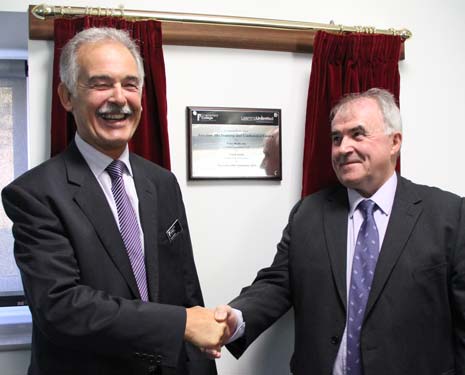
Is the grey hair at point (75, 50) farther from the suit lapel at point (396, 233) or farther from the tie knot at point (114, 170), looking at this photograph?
the suit lapel at point (396, 233)

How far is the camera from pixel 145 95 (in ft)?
5.57

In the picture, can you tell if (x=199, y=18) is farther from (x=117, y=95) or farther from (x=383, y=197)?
(x=383, y=197)

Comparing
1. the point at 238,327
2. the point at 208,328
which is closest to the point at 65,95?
the point at 208,328

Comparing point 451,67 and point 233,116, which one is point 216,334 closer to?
point 233,116

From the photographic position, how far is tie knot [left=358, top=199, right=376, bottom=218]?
1552 mm

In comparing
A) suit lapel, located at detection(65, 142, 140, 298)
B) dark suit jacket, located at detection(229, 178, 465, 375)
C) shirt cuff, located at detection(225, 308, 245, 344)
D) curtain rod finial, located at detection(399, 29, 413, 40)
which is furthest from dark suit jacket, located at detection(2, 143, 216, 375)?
curtain rod finial, located at detection(399, 29, 413, 40)

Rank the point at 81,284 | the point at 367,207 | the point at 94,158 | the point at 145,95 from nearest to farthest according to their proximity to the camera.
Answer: the point at 81,284, the point at 94,158, the point at 367,207, the point at 145,95

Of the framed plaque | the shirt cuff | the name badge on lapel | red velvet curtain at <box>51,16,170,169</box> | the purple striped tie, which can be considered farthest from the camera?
the framed plaque

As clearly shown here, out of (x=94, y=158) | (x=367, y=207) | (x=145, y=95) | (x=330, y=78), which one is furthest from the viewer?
(x=330, y=78)

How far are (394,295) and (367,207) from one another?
30cm

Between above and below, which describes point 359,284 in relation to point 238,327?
above

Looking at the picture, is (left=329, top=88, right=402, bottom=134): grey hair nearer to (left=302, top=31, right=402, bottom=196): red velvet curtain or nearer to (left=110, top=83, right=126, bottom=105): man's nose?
(left=302, top=31, right=402, bottom=196): red velvet curtain

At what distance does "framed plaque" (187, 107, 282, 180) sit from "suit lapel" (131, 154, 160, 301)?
1.30 feet

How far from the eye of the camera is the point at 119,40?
1334 mm
